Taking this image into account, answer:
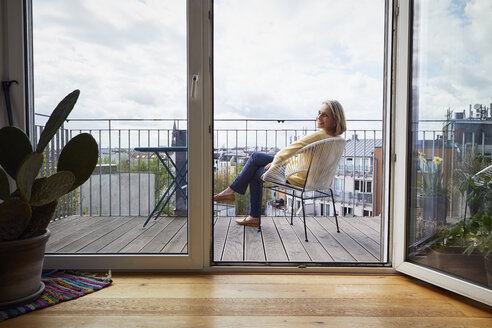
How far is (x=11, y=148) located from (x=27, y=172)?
0.29 metres

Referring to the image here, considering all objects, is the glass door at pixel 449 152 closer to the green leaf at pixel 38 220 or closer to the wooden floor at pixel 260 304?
the wooden floor at pixel 260 304

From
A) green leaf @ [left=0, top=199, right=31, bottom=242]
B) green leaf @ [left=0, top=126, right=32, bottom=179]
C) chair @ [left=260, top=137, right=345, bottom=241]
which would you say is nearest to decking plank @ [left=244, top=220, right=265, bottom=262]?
chair @ [left=260, top=137, right=345, bottom=241]

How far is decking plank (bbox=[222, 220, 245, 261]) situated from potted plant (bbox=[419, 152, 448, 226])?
1.11 m

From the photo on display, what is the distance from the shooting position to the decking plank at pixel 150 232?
1.80 m

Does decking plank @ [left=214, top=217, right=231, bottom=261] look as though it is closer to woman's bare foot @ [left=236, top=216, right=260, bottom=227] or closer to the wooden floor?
woman's bare foot @ [left=236, top=216, right=260, bottom=227]

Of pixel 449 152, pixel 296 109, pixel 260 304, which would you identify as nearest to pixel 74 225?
pixel 260 304

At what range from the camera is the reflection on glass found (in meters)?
1.40

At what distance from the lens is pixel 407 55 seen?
1.63 meters

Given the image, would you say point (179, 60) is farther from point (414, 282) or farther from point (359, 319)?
point (414, 282)

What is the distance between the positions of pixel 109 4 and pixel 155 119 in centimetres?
73

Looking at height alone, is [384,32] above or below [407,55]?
above

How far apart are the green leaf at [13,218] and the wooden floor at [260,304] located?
349 mm

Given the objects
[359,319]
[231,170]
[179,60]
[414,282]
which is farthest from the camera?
[231,170]

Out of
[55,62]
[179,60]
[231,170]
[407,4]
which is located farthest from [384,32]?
[231,170]
